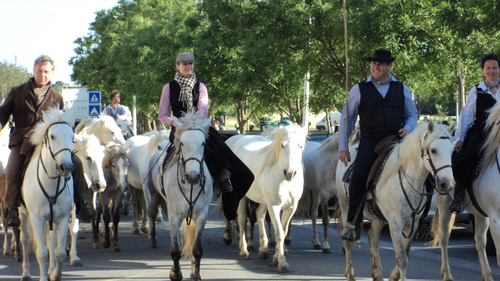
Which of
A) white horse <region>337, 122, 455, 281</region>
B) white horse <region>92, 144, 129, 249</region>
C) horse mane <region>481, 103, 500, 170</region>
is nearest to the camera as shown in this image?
white horse <region>337, 122, 455, 281</region>

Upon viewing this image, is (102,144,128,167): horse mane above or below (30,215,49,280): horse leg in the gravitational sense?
above

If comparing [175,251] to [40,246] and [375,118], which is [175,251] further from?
[375,118]

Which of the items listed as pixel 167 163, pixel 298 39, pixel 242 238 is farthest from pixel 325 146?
pixel 298 39

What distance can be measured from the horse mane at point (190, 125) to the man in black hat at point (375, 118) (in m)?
1.95

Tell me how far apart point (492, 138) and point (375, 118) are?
4.46 ft

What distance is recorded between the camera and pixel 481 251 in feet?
28.7

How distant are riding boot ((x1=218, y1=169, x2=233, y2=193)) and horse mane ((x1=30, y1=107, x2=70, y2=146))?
2.18m

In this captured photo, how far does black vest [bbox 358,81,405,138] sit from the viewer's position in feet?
27.7

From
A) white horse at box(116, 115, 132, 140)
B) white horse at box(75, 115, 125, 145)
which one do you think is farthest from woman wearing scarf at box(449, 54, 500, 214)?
white horse at box(116, 115, 132, 140)

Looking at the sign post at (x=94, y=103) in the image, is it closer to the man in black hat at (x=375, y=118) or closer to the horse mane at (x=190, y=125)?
the horse mane at (x=190, y=125)

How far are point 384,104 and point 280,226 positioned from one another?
2861 mm

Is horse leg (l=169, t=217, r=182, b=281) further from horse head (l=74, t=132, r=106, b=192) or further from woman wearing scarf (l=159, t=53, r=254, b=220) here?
horse head (l=74, t=132, r=106, b=192)

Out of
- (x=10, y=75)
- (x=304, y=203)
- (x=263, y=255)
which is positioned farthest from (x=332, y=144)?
(x=10, y=75)

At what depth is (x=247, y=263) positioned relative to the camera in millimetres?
10859
